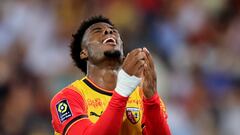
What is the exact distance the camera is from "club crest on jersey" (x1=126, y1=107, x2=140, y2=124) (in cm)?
447

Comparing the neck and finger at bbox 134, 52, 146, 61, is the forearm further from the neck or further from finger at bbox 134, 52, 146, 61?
the neck

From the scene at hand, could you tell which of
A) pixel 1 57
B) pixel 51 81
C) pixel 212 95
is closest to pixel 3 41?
pixel 1 57

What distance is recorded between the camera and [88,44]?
4785 mm

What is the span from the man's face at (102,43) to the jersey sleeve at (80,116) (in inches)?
14.4

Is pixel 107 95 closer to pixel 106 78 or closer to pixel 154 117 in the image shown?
pixel 106 78

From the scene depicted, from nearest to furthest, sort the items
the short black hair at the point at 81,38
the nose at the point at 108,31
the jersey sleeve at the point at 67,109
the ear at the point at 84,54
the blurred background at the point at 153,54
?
the jersey sleeve at the point at 67,109
the nose at the point at 108,31
the ear at the point at 84,54
the short black hair at the point at 81,38
the blurred background at the point at 153,54

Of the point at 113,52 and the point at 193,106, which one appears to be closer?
the point at 113,52

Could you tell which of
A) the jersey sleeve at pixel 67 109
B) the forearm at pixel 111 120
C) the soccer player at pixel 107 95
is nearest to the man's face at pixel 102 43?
the soccer player at pixel 107 95

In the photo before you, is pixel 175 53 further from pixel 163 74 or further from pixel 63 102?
pixel 63 102

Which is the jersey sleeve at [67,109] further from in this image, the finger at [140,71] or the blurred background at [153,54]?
the blurred background at [153,54]

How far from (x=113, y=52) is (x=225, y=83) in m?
3.97

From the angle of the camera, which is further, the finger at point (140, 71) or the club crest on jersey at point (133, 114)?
the club crest on jersey at point (133, 114)

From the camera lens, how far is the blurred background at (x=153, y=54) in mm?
7793

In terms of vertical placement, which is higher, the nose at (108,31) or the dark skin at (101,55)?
the nose at (108,31)
